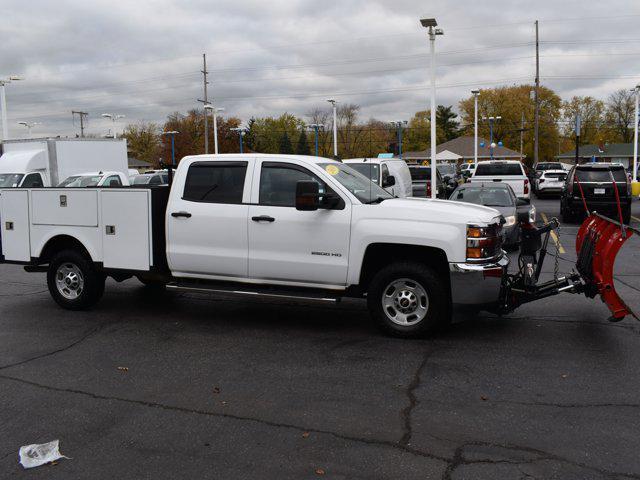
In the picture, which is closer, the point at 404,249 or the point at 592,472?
the point at 592,472

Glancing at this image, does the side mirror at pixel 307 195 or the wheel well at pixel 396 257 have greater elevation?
the side mirror at pixel 307 195

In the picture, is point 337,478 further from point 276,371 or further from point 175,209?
point 175,209

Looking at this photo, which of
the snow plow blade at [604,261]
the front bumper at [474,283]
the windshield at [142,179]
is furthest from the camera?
the windshield at [142,179]

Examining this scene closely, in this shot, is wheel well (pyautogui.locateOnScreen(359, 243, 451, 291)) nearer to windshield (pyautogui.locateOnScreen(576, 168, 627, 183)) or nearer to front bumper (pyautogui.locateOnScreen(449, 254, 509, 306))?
front bumper (pyautogui.locateOnScreen(449, 254, 509, 306))

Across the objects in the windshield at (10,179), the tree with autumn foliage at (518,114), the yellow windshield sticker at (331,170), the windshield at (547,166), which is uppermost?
the tree with autumn foliage at (518,114)

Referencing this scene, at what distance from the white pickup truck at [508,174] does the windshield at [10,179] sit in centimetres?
1573

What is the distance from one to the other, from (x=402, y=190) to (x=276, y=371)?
1145 centimetres

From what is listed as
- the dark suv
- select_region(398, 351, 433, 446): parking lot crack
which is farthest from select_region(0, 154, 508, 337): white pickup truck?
the dark suv

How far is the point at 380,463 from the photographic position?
13.0ft

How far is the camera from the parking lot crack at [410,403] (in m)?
4.36

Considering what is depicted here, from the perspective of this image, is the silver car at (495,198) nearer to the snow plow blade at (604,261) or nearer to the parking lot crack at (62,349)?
the snow plow blade at (604,261)

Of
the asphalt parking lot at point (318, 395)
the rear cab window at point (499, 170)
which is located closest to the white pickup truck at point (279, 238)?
the asphalt parking lot at point (318, 395)

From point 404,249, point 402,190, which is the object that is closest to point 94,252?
point 404,249

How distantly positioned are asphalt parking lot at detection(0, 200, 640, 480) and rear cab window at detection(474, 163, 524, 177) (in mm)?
17229
